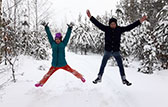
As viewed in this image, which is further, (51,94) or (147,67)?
(147,67)

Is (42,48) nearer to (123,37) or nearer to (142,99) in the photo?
(123,37)

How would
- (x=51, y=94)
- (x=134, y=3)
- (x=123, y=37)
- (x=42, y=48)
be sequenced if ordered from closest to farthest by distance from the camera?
(x=51, y=94), (x=123, y=37), (x=42, y=48), (x=134, y=3)

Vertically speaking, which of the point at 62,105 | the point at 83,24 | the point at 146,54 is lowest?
the point at 62,105

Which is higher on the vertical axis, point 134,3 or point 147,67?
point 134,3

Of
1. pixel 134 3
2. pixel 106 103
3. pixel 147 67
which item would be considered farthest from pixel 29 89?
pixel 134 3

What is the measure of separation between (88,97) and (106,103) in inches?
26.6

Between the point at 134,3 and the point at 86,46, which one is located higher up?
the point at 134,3

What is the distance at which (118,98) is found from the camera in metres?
4.50

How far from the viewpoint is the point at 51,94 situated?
196 inches

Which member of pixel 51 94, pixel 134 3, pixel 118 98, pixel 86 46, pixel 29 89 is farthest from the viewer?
pixel 86 46

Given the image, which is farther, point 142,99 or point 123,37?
point 123,37

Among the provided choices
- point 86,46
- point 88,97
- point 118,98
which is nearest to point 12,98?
point 88,97

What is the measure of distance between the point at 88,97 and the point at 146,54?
6577 mm

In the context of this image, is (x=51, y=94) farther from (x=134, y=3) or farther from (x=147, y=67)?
(x=134, y=3)
